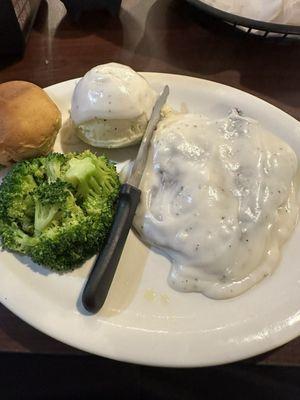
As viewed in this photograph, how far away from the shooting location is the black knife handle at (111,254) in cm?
78

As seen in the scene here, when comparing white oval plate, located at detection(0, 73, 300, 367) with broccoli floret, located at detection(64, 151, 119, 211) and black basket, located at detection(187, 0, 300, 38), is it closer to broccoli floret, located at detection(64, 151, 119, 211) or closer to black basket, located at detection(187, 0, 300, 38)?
broccoli floret, located at detection(64, 151, 119, 211)

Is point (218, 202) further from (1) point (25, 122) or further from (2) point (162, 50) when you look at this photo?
(2) point (162, 50)

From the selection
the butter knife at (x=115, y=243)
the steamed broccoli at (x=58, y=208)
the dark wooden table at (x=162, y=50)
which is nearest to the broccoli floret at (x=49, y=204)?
the steamed broccoli at (x=58, y=208)

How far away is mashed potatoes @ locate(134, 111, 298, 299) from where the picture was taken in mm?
846

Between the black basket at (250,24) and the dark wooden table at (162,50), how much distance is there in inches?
4.7

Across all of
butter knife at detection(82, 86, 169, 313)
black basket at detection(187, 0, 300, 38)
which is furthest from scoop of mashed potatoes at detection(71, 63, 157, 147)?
black basket at detection(187, 0, 300, 38)

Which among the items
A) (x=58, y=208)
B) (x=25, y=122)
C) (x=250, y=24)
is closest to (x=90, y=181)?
(x=58, y=208)

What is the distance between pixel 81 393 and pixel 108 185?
0.54m

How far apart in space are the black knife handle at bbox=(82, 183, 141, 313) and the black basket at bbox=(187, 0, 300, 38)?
23.0 inches

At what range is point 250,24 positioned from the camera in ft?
3.85

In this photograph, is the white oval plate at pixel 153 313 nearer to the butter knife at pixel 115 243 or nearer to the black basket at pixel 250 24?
the butter knife at pixel 115 243

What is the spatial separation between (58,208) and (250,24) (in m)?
0.71

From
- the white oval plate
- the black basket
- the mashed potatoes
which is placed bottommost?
the white oval plate

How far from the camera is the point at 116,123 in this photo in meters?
0.99
